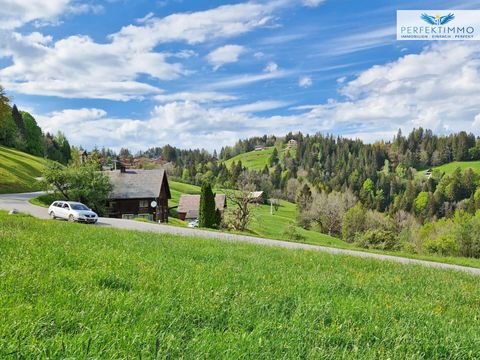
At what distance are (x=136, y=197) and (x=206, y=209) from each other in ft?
75.4

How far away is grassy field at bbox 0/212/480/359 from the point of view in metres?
3.85

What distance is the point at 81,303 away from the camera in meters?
4.85

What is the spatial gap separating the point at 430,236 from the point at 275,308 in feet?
321

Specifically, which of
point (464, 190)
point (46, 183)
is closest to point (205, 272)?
point (46, 183)

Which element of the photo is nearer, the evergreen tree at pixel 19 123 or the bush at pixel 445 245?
the bush at pixel 445 245

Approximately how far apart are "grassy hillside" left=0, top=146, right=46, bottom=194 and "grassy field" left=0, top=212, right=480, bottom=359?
5598 cm

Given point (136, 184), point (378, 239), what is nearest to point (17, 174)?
point (136, 184)

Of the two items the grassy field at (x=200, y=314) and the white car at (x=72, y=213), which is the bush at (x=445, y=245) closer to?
the white car at (x=72, y=213)

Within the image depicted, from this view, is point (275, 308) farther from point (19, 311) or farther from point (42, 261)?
point (42, 261)

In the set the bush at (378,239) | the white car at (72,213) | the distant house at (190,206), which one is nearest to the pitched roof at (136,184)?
the distant house at (190,206)

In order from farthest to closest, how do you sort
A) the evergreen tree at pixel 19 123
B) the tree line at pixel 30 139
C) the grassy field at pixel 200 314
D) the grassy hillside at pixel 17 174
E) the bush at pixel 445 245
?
the evergreen tree at pixel 19 123 < the tree line at pixel 30 139 < the bush at pixel 445 245 < the grassy hillside at pixel 17 174 < the grassy field at pixel 200 314

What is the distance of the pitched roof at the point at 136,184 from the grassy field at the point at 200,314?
6412 centimetres

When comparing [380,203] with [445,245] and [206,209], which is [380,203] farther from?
[206,209]

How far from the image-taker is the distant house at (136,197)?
232 feet
